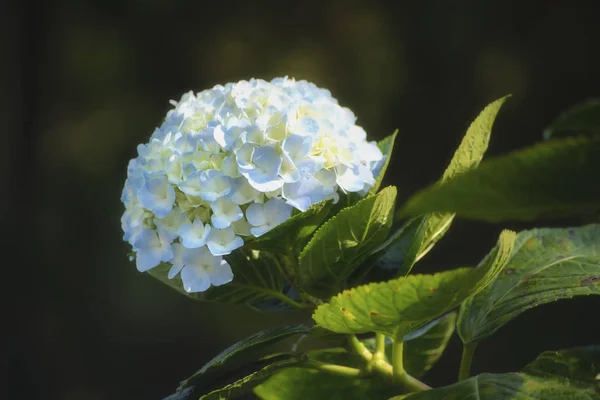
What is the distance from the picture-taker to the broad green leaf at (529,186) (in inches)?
14.1

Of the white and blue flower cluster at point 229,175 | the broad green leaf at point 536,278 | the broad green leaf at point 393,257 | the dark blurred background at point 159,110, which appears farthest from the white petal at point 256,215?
the dark blurred background at point 159,110

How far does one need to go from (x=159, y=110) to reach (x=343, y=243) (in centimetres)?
261

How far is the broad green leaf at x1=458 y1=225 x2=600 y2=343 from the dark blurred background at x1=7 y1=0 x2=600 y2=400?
2.08 metres

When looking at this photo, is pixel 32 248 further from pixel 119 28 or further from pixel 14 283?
pixel 119 28

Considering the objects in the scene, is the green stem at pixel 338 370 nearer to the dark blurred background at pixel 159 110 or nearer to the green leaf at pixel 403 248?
the green leaf at pixel 403 248

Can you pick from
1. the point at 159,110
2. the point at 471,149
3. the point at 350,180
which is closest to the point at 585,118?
the point at 471,149

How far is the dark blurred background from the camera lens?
2.95m

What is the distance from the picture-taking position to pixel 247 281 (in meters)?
0.74

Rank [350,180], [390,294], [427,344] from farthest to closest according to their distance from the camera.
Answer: [427,344], [350,180], [390,294]

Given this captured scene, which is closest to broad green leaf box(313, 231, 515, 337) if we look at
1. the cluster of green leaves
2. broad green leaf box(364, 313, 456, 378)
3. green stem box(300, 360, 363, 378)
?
the cluster of green leaves

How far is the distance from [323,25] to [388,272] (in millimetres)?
2494

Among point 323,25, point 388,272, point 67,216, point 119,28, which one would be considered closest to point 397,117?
point 323,25

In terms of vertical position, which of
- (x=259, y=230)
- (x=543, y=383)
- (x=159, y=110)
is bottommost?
(x=543, y=383)

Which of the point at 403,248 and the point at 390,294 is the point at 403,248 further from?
the point at 390,294
